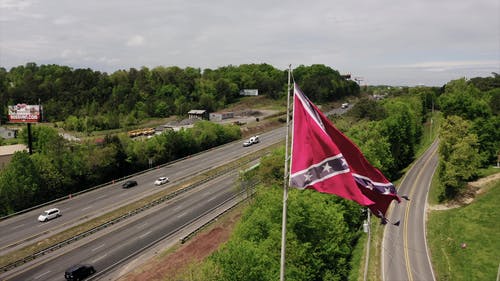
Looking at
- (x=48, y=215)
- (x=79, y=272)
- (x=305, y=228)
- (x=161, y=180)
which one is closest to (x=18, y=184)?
(x=48, y=215)

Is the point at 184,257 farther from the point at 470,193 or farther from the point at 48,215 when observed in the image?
the point at 470,193

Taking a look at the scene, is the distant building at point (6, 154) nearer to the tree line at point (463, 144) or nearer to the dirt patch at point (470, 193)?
the dirt patch at point (470, 193)

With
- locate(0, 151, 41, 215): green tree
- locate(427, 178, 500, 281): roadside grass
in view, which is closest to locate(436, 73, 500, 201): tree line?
locate(427, 178, 500, 281): roadside grass

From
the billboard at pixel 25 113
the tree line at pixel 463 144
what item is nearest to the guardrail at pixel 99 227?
the tree line at pixel 463 144

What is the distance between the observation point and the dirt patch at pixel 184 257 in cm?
3812

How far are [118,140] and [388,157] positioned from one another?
55367 millimetres

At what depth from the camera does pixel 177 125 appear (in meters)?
122

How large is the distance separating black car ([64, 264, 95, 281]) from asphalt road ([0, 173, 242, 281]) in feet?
3.96

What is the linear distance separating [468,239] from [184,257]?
34678 mm

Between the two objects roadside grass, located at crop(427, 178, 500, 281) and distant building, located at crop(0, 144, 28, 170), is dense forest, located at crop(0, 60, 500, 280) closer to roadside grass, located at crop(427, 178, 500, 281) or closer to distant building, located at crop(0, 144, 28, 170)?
roadside grass, located at crop(427, 178, 500, 281)

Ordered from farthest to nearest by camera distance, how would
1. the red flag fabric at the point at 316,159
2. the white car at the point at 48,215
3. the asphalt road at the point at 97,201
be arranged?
the white car at the point at 48,215 → the asphalt road at the point at 97,201 → the red flag fabric at the point at 316,159

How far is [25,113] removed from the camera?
82812mm

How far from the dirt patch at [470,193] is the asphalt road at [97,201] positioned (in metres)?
44.4

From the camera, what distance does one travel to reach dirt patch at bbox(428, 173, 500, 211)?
57344mm
